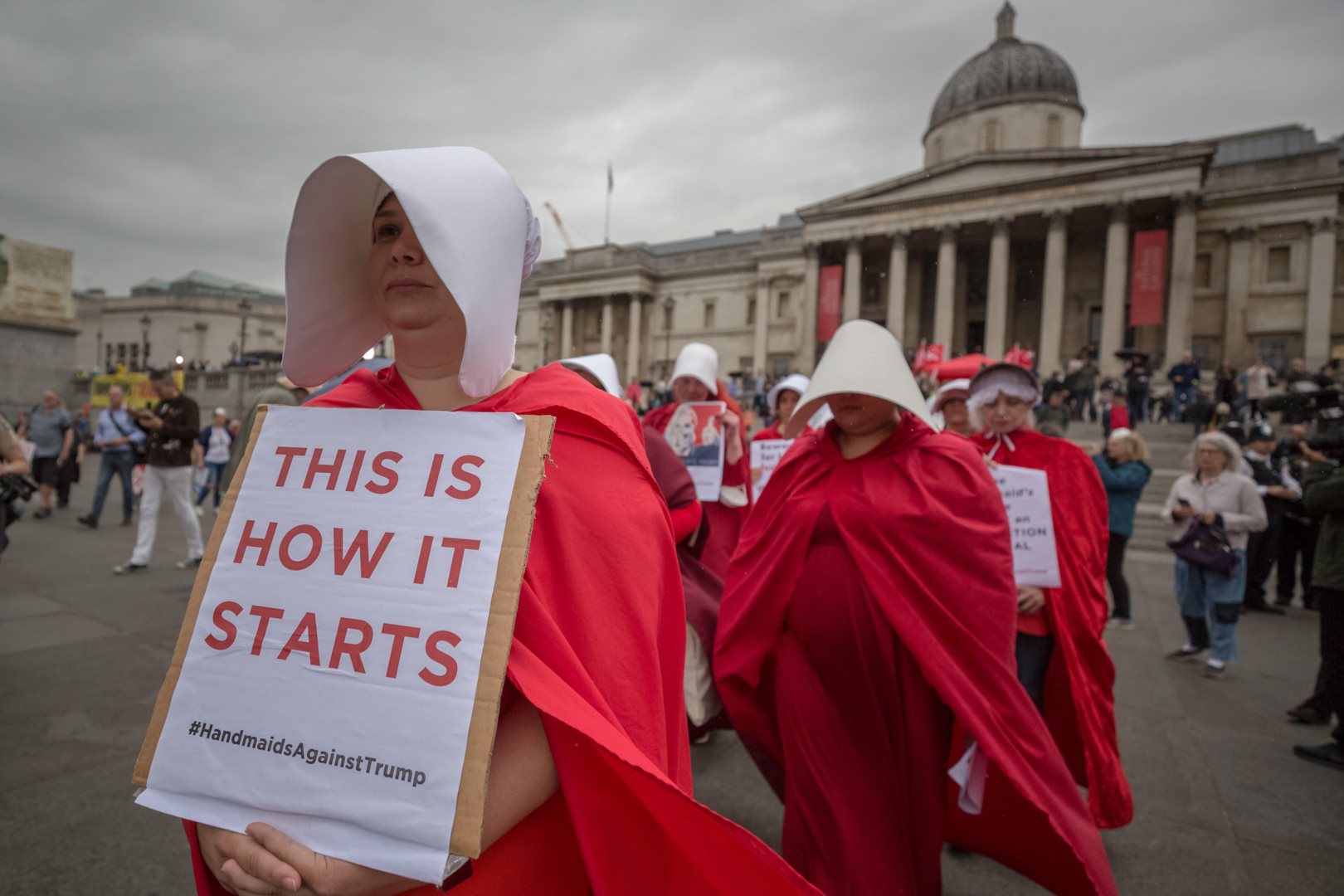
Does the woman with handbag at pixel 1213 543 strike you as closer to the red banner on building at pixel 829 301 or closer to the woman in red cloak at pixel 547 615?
the woman in red cloak at pixel 547 615

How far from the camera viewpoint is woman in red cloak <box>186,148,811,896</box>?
1.08m

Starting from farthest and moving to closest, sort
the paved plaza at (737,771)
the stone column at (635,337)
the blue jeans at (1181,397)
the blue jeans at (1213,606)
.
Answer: the stone column at (635,337) < the blue jeans at (1181,397) < the blue jeans at (1213,606) < the paved plaza at (737,771)

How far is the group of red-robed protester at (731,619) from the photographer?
114cm

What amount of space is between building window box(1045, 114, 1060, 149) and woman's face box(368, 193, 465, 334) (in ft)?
155

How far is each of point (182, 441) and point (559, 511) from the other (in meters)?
8.12

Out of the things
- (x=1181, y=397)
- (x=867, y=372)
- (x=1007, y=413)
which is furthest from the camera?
(x=1181, y=397)

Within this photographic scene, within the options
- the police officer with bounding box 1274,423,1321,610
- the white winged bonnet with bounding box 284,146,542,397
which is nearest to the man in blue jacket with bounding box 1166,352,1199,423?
the police officer with bounding box 1274,423,1321,610

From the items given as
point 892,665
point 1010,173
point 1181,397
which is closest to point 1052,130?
point 1010,173

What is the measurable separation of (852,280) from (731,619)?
132 ft

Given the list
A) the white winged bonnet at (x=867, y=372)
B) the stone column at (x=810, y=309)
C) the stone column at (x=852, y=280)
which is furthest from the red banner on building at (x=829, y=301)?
the white winged bonnet at (x=867, y=372)

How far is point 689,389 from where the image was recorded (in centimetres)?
567

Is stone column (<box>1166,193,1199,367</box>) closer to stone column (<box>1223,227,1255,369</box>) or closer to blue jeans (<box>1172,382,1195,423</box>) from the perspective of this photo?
stone column (<box>1223,227,1255,369</box>)

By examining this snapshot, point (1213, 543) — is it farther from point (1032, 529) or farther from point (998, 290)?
point (998, 290)

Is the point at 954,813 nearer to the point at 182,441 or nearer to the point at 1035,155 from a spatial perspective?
the point at 182,441
